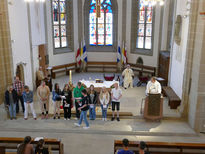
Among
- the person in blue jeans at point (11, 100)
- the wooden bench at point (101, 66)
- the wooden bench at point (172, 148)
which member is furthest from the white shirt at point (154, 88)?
the wooden bench at point (101, 66)

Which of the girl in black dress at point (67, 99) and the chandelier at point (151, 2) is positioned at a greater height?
the chandelier at point (151, 2)

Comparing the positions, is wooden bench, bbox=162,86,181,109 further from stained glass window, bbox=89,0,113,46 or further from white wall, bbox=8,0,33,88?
stained glass window, bbox=89,0,113,46

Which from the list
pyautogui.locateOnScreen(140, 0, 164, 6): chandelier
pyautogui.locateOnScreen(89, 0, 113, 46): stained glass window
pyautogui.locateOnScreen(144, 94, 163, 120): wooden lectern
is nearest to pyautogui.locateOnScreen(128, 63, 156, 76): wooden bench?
pyautogui.locateOnScreen(89, 0, 113, 46): stained glass window

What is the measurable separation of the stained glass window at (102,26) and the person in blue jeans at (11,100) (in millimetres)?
9467

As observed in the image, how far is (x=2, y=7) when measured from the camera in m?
9.30

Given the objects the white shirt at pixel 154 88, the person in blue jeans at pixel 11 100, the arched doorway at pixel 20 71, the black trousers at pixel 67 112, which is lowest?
the black trousers at pixel 67 112

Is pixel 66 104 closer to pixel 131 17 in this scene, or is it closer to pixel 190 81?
pixel 190 81

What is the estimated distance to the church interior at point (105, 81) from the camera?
8328 millimetres

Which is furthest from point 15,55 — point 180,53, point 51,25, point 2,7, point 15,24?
point 180,53

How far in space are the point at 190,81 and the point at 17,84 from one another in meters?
6.85

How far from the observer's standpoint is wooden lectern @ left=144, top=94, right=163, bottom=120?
9.14m

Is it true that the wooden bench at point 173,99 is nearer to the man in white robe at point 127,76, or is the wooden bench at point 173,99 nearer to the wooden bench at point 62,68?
the man in white robe at point 127,76

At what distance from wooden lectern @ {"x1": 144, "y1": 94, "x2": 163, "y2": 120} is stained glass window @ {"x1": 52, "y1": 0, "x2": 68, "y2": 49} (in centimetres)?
929

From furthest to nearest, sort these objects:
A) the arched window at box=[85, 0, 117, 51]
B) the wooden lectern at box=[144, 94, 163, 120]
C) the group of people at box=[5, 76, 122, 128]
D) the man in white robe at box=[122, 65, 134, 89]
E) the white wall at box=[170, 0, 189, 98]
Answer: the arched window at box=[85, 0, 117, 51]
the man in white robe at box=[122, 65, 134, 89]
the white wall at box=[170, 0, 189, 98]
the wooden lectern at box=[144, 94, 163, 120]
the group of people at box=[5, 76, 122, 128]
